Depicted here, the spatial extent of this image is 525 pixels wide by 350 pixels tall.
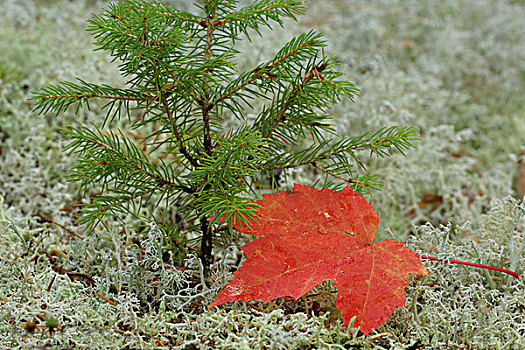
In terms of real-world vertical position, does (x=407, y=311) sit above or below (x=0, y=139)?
below

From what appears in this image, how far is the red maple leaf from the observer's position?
3.94 ft

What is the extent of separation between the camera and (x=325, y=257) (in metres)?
1.28

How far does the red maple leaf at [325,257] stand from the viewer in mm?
1201

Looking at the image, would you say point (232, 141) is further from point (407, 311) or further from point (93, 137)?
point (407, 311)

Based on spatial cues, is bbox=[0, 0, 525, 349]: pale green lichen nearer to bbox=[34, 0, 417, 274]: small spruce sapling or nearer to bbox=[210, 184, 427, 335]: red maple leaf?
bbox=[210, 184, 427, 335]: red maple leaf

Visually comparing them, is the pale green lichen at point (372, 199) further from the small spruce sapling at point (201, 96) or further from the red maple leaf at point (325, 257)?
the small spruce sapling at point (201, 96)

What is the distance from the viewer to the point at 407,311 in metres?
1.36

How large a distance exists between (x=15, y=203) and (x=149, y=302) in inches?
37.1

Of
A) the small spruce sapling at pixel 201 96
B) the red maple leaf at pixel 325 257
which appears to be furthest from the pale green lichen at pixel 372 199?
the small spruce sapling at pixel 201 96

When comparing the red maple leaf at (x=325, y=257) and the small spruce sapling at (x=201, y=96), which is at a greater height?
the small spruce sapling at (x=201, y=96)

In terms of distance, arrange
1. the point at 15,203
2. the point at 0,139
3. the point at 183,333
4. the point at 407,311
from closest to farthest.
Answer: the point at 183,333
the point at 407,311
the point at 15,203
the point at 0,139

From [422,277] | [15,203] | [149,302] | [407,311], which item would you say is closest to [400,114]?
[422,277]

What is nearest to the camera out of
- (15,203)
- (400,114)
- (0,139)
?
(15,203)

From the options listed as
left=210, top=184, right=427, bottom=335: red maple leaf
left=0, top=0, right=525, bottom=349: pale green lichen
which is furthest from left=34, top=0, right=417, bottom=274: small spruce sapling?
left=0, top=0, right=525, bottom=349: pale green lichen
